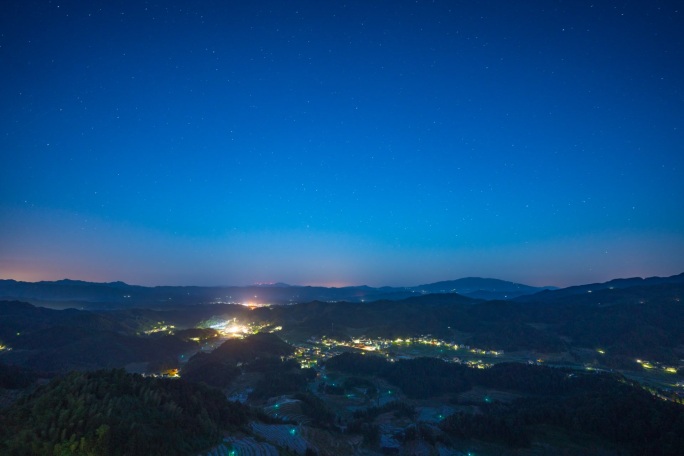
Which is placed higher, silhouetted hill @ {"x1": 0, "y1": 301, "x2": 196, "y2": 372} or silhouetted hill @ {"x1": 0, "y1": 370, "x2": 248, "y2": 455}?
silhouetted hill @ {"x1": 0, "y1": 370, "x2": 248, "y2": 455}

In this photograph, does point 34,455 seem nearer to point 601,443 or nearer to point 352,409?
point 352,409

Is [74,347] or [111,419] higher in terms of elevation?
[111,419]

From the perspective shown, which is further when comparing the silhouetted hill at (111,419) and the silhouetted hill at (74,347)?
the silhouetted hill at (74,347)

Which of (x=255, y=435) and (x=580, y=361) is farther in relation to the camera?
(x=580, y=361)

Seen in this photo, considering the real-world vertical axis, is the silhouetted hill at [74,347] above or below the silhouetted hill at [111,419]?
below

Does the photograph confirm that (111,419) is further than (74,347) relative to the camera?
No

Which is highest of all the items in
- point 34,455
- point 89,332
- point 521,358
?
point 34,455

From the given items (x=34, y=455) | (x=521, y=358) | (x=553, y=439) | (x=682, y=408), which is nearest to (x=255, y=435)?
(x=34, y=455)

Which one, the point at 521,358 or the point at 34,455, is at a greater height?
the point at 34,455

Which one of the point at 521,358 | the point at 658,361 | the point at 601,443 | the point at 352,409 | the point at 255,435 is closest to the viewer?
the point at 255,435

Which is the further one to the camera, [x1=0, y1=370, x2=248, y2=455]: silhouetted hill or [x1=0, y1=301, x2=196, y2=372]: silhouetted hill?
[x1=0, y1=301, x2=196, y2=372]: silhouetted hill

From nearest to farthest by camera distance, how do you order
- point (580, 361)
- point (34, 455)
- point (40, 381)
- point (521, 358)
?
point (34, 455)
point (40, 381)
point (580, 361)
point (521, 358)
